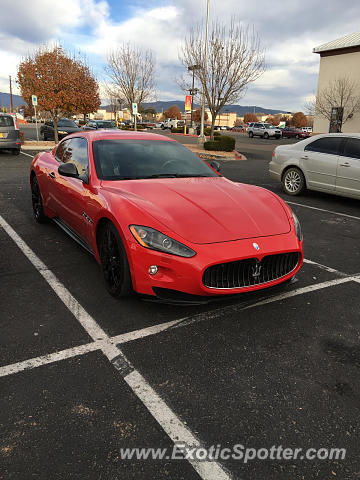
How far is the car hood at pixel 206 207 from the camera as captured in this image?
10.3 feet

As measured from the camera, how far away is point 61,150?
17.7ft

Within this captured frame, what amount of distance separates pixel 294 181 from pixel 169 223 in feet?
22.2

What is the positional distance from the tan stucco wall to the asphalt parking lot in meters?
36.8

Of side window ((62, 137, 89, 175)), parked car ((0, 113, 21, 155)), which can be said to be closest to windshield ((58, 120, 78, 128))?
parked car ((0, 113, 21, 155))

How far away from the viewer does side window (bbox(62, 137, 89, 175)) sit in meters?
4.33

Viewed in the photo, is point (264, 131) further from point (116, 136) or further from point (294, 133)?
point (116, 136)

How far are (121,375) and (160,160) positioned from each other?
2638 mm

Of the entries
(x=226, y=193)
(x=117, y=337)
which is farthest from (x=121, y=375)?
(x=226, y=193)

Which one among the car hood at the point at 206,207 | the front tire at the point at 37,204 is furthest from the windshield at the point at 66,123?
the car hood at the point at 206,207

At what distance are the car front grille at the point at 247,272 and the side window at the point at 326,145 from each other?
5796mm

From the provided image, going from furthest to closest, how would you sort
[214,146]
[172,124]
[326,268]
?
[172,124] < [214,146] < [326,268]

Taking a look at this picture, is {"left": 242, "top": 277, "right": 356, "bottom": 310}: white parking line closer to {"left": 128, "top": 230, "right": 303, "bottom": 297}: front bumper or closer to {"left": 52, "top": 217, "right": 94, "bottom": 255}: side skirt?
{"left": 128, "top": 230, "right": 303, "bottom": 297}: front bumper

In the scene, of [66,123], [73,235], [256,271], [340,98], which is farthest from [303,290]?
[340,98]

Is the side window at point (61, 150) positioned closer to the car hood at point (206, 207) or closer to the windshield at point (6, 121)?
the car hood at point (206, 207)
